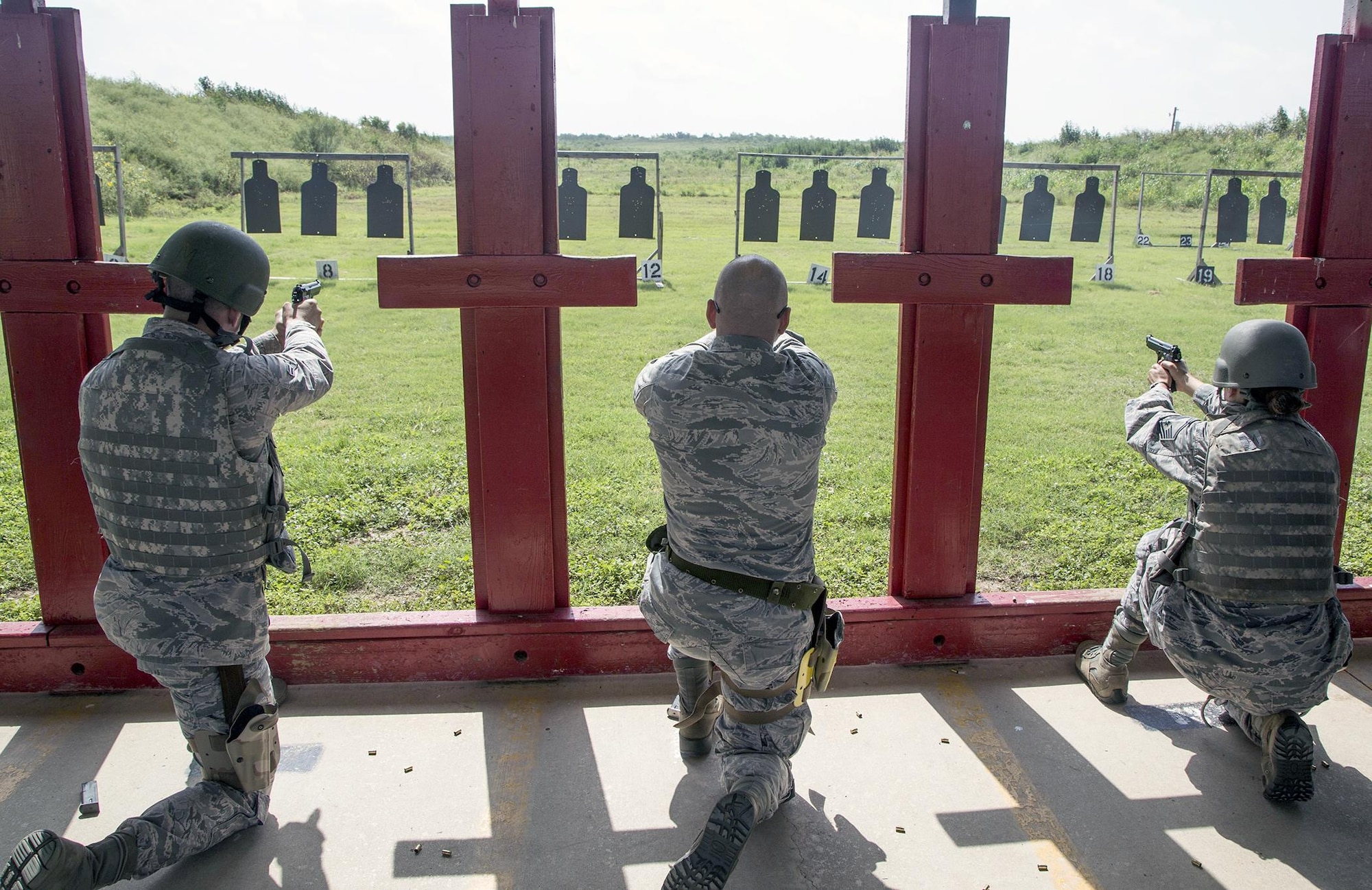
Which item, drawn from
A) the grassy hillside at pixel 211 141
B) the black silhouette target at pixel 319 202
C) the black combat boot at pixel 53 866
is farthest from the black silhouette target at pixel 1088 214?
the grassy hillside at pixel 211 141

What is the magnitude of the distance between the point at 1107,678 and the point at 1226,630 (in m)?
0.64

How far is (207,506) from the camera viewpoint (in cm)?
279

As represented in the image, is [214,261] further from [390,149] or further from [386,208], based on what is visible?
[390,149]

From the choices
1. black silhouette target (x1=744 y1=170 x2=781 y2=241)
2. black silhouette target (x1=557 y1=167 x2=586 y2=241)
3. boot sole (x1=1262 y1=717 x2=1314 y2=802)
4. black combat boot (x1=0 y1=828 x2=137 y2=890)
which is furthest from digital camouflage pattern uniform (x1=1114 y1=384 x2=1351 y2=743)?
black combat boot (x1=0 y1=828 x2=137 y2=890)

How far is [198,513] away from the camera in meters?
2.79

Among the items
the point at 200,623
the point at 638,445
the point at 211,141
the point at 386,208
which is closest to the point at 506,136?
the point at 386,208

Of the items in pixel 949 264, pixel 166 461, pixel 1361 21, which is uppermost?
pixel 1361 21

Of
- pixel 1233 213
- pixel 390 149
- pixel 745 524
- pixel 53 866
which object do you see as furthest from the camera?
pixel 390 149

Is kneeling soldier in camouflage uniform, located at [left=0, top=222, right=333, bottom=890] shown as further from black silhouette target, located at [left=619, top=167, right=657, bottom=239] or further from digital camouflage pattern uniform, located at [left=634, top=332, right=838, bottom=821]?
black silhouette target, located at [left=619, top=167, right=657, bottom=239]

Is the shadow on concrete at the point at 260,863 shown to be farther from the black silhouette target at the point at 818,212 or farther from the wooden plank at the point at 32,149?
the black silhouette target at the point at 818,212

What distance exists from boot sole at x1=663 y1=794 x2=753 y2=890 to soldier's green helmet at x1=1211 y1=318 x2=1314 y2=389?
2.07m

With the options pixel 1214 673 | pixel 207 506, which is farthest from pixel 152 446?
pixel 1214 673

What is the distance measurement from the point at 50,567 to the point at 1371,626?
5.60m

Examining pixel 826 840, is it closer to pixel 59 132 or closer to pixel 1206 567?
pixel 1206 567
